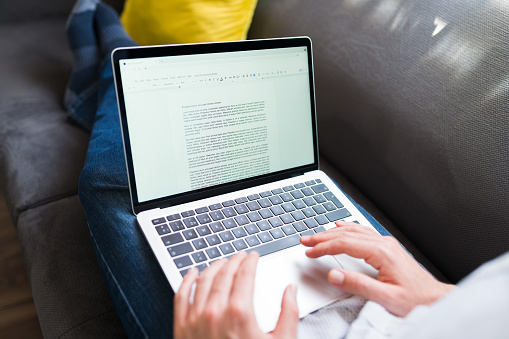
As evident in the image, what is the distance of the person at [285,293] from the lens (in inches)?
13.2

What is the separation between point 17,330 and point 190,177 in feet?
2.12

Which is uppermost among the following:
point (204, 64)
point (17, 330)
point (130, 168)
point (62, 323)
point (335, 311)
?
point (204, 64)

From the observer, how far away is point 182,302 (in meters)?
0.47

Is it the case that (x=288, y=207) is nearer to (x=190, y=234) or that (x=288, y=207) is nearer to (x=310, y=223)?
(x=310, y=223)

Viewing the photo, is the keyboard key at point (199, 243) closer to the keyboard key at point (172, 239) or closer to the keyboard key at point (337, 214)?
the keyboard key at point (172, 239)

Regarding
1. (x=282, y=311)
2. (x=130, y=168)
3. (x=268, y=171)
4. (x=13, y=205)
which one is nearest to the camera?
(x=282, y=311)

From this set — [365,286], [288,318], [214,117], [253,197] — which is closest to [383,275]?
[365,286]

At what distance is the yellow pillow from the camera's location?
1.11m

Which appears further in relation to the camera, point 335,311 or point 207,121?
point 207,121

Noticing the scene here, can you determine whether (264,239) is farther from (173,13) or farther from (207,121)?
(173,13)

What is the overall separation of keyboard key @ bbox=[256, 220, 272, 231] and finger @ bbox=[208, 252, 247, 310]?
12cm

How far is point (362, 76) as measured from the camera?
2.93 feet

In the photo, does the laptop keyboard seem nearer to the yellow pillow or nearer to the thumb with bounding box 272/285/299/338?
the thumb with bounding box 272/285/299/338

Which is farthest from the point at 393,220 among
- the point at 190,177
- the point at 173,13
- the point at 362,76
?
the point at 173,13
